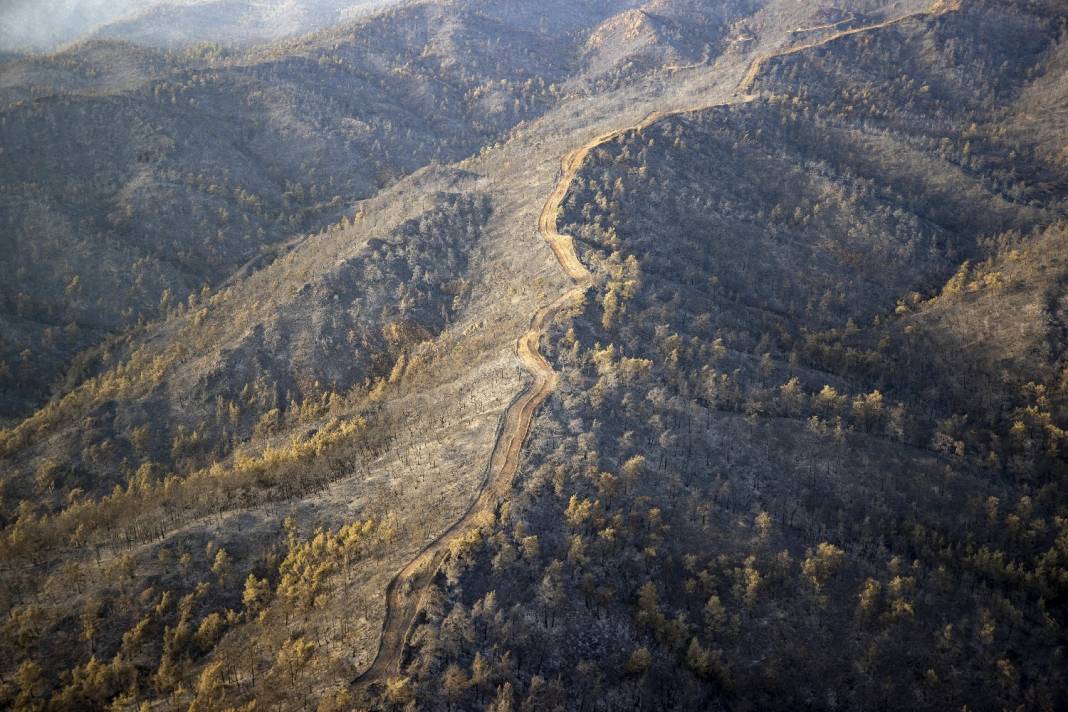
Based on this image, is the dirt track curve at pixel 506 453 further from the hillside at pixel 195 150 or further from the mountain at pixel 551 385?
the hillside at pixel 195 150

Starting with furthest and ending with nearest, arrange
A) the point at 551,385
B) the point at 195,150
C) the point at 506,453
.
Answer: the point at 195,150 → the point at 551,385 → the point at 506,453

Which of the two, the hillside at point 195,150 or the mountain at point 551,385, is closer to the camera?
the mountain at point 551,385

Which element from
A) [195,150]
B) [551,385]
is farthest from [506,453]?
[195,150]

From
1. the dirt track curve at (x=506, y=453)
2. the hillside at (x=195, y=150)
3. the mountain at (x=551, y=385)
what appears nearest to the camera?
the dirt track curve at (x=506, y=453)

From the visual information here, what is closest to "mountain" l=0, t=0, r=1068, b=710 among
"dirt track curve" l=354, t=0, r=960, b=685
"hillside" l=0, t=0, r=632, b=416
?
"dirt track curve" l=354, t=0, r=960, b=685

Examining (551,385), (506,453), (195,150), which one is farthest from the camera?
(195,150)

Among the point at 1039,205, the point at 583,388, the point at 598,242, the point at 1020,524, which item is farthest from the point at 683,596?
the point at 1039,205

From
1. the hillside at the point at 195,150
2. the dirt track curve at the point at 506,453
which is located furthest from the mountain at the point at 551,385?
the hillside at the point at 195,150

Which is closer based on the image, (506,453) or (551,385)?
(506,453)

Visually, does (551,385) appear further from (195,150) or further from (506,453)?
(195,150)
